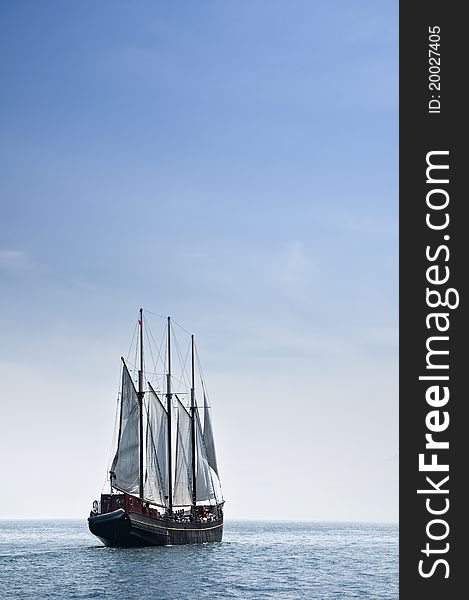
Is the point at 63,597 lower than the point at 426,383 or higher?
lower

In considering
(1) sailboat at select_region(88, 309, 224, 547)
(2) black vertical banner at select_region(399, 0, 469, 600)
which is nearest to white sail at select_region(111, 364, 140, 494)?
(1) sailboat at select_region(88, 309, 224, 547)

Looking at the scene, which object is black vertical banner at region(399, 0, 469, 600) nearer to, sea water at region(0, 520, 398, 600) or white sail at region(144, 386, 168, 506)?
sea water at region(0, 520, 398, 600)

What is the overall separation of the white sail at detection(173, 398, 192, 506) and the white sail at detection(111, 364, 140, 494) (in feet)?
30.1

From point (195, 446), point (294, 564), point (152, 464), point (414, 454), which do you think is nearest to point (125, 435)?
point (152, 464)

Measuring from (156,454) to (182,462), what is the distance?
5498 mm

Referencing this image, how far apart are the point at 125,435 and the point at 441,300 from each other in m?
78.0

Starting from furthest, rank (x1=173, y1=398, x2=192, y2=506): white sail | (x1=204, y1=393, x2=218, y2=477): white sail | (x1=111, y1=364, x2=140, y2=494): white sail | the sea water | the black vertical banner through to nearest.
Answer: (x1=204, y1=393, x2=218, y2=477): white sail < (x1=173, y1=398, x2=192, y2=506): white sail < (x1=111, y1=364, x2=140, y2=494): white sail < the sea water < the black vertical banner

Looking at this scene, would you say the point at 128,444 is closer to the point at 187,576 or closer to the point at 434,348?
the point at 187,576

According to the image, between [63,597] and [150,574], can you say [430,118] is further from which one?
[150,574]

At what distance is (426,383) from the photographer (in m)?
17.6

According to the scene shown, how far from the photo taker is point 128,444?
93.1m

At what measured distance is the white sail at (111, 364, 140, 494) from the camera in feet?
303

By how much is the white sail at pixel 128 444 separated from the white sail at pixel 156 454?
263 centimetres

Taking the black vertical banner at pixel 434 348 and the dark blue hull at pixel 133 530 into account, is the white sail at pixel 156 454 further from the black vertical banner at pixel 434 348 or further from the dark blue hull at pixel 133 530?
the black vertical banner at pixel 434 348
